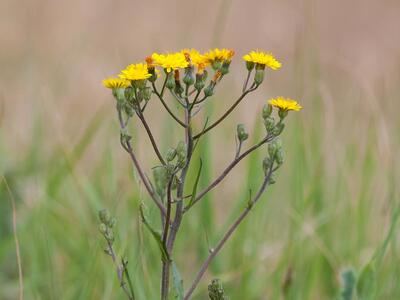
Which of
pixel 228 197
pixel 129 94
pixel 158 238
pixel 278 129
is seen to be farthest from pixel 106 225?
pixel 228 197

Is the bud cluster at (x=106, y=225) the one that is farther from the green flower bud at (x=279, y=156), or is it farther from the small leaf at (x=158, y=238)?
the green flower bud at (x=279, y=156)

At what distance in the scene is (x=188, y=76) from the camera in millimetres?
1407

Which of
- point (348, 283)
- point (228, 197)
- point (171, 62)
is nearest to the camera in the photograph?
point (171, 62)

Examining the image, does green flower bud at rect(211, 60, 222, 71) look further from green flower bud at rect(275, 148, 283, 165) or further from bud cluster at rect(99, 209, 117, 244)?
bud cluster at rect(99, 209, 117, 244)

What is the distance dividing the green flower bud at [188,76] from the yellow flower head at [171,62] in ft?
0.10

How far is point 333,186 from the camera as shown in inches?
103

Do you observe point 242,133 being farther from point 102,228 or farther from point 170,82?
point 102,228

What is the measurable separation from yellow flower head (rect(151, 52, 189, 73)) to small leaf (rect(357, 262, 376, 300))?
676 mm

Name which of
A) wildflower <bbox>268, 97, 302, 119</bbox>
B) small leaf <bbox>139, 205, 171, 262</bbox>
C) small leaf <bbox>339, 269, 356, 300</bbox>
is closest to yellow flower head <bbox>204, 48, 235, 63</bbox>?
wildflower <bbox>268, 97, 302, 119</bbox>

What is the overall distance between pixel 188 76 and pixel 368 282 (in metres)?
0.66

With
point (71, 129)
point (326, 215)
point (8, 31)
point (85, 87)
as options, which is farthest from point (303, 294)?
point (8, 31)

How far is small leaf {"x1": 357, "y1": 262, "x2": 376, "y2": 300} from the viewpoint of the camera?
5.82 ft

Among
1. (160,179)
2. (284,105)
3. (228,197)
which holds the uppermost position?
(284,105)

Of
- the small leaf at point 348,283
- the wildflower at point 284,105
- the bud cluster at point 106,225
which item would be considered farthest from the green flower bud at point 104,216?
the small leaf at point 348,283
